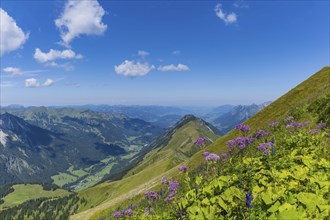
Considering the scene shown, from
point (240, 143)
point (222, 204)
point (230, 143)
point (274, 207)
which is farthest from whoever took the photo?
point (240, 143)

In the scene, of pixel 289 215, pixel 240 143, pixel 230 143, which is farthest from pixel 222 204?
pixel 240 143

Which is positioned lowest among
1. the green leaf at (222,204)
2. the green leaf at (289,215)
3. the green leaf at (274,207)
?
the green leaf at (222,204)

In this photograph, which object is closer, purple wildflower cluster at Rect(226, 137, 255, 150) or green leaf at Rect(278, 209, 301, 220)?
green leaf at Rect(278, 209, 301, 220)

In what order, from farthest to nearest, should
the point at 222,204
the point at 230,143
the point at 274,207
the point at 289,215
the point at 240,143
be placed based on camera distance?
1. the point at 240,143
2. the point at 230,143
3. the point at 222,204
4. the point at 274,207
5. the point at 289,215

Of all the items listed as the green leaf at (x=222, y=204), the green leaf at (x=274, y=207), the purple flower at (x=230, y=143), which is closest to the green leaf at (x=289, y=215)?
the green leaf at (x=274, y=207)

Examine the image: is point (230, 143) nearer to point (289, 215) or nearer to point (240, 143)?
point (240, 143)

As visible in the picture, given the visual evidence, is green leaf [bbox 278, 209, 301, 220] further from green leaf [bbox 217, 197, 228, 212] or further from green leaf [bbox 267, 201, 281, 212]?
green leaf [bbox 217, 197, 228, 212]

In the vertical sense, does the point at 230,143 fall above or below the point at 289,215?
below

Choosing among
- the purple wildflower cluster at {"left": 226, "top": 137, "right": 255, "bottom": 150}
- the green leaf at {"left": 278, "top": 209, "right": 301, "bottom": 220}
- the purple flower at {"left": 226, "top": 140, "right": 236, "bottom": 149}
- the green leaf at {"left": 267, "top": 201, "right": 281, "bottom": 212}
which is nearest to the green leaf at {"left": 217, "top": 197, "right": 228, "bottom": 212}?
the green leaf at {"left": 267, "top": 201, "right": 281, "bottom": 212}

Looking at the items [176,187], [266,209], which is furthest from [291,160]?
[266,209]

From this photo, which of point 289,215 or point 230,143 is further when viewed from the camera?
point 230,143

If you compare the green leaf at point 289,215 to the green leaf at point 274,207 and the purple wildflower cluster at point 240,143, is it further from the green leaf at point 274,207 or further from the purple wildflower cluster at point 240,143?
the purple wildflower cluster at point 240,143

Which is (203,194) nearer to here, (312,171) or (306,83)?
(312,171)

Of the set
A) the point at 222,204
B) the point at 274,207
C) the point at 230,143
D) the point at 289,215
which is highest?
the point at 289,215
